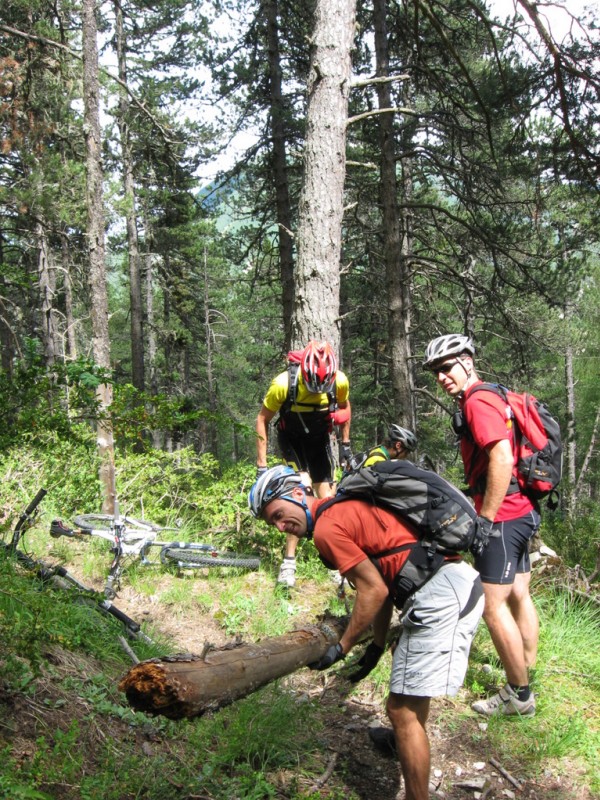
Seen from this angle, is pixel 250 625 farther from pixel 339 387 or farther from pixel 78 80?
pixel 78 80

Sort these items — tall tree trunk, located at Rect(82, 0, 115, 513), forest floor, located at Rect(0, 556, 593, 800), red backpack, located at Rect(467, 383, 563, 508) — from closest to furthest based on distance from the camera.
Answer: forest floor, located at Rect(0, 556, 593, 800) < red backpack, located at Rect(467, 383, 563, 508) < tall tree trunk, located at Rect(82, 0, 115, 513)

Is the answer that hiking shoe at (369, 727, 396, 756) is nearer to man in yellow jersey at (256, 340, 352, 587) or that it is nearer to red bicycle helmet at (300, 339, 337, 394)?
man in yellow jersey at (256, 340, 352, 587)

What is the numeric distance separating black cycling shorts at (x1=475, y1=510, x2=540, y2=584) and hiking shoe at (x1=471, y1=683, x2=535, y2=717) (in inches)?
30.9

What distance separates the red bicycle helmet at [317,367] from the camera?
5.06 metres

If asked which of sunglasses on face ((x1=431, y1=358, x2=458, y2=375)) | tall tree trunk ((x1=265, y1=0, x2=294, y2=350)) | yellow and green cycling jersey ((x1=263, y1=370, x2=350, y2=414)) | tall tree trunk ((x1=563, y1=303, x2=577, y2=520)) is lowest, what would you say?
tall tree trunk ((x1=563, y1=303, x2=577, y2=520))

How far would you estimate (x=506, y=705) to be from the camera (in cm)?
383

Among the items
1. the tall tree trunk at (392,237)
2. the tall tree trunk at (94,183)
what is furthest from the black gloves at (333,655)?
the tall tree trunk at (392,237)

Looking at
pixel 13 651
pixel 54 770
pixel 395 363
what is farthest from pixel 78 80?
pixel 54 770

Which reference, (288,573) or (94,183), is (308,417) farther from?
(94,183)

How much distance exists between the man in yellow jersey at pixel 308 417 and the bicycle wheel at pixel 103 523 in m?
1.36

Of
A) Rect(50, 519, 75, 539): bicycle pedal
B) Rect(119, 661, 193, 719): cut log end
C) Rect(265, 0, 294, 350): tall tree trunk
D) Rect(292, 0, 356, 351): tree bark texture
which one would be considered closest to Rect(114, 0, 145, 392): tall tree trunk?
Rect(265, 0, 294, 350): tall tree trunk

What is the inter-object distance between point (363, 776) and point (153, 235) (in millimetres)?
23677

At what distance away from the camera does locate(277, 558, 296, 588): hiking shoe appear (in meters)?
5.45

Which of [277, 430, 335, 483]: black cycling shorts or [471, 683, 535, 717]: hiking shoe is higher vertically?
[277, 430, 335, 483]: black cycling shorts
